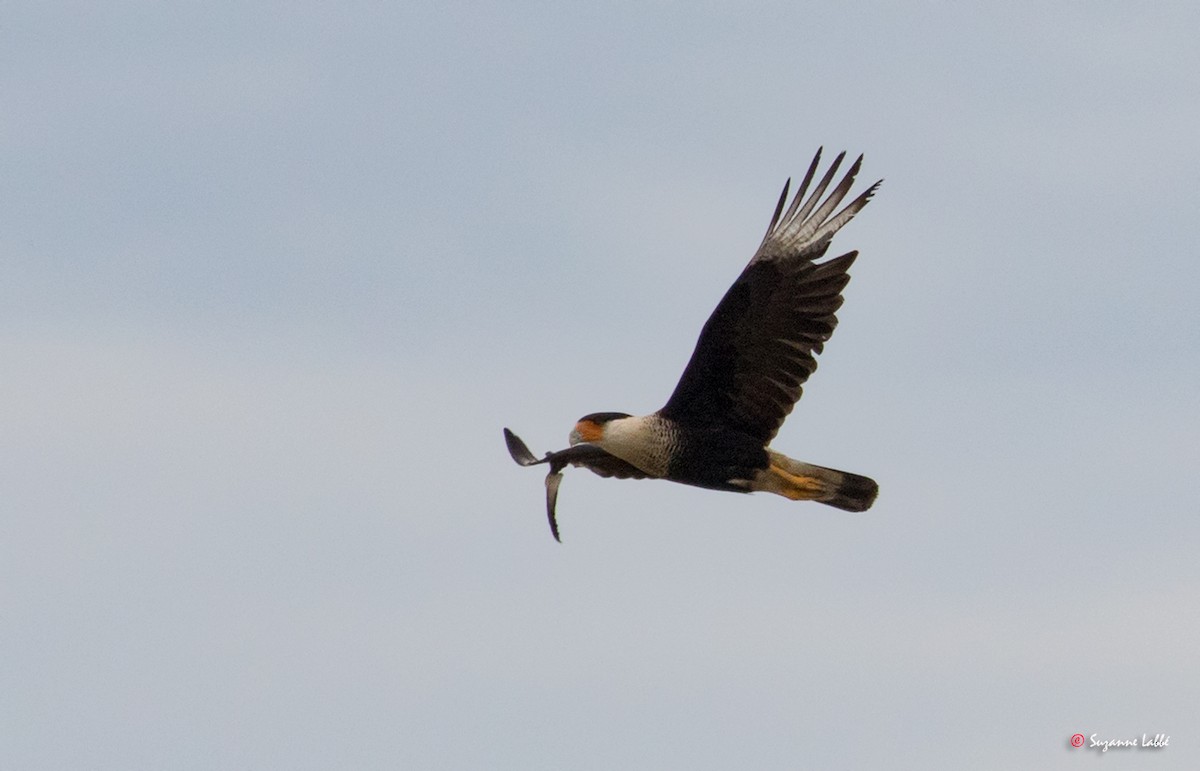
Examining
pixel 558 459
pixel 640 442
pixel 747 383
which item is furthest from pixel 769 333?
pixel 558 459

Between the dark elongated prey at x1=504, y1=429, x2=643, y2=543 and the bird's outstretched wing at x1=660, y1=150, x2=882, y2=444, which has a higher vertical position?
the bird's outstretched wing at x1=660, y1=150, x2=882, y2=444

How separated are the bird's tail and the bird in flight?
0.01 metres

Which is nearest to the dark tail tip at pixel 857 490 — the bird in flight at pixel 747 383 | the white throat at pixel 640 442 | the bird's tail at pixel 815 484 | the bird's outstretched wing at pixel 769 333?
the bird's tail at pixel 815 484

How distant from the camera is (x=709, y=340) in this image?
30.6 ft

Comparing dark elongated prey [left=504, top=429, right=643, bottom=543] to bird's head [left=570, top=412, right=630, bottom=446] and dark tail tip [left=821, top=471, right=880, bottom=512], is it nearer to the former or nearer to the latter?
bird's head [left=570, top=412, right=630, bottom=446]

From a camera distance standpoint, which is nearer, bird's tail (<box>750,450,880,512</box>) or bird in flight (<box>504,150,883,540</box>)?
bird in flight (<box>504,150,883,540</box>)

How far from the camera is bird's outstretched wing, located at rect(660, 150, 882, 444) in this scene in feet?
30.7

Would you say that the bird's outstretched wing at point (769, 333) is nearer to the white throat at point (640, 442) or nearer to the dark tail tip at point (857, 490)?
the white throat at point (640, 442)

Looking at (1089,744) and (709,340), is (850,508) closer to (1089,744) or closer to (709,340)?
(709,340)

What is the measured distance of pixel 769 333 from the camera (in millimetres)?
9406

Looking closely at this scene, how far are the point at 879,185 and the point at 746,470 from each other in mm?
1875

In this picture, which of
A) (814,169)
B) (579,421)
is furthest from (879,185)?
(579,421)

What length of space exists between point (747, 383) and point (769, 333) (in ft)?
1.06

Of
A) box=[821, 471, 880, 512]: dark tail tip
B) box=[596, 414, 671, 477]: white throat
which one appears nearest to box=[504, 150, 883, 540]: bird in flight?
box=[596, 414, 671, 477]: white throat
